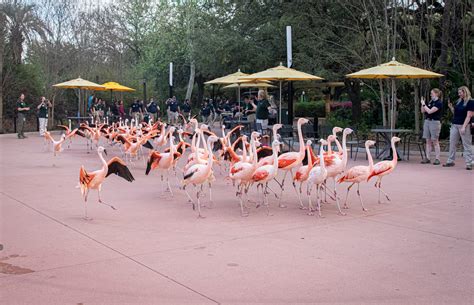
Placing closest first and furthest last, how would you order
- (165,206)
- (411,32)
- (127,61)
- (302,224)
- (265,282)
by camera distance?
(265,282)
(302,224)
(165,206)
(411,32)
(127,61)

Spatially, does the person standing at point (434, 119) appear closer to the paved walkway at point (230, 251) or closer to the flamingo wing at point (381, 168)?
the paved walkway at point (230, 251)

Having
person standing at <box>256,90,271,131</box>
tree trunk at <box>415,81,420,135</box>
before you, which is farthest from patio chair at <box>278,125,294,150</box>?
tree trunk at <box>415,81,420,135</box>

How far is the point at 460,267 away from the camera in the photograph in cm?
543

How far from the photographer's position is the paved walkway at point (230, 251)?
4.71 metres

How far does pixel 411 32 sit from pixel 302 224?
13.7 meters

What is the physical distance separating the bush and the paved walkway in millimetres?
30680

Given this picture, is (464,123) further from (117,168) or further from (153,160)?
(117,168)

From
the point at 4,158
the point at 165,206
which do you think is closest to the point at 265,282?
the point at 165,206

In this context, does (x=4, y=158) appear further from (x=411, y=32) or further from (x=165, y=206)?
(x=411, y=32)

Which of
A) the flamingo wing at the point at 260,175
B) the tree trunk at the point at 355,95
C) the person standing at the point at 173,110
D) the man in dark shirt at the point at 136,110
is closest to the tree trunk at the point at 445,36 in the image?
the tree trunk at the point at 355,95

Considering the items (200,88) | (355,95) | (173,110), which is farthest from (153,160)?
(200,88)

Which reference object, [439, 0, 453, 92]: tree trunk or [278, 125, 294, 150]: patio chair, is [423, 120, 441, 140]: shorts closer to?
[278, 125, 294, 150]: patio chair

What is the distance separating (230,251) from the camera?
598cm

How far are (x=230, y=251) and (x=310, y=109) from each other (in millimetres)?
35651
